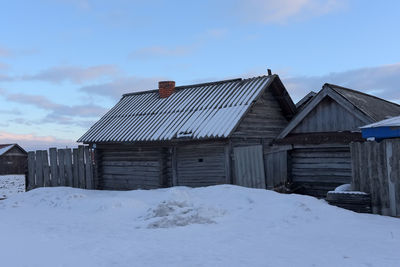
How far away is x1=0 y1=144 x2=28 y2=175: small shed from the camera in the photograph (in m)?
43.8

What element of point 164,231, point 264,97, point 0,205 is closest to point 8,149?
point 0,205

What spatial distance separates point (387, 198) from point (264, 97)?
9.18 metres

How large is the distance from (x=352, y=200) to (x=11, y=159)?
Result: 44.0 metres

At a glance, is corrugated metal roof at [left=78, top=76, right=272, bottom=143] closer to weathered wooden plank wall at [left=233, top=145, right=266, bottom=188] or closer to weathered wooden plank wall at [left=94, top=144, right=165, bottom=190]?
weathered wooden plank wall at [left=94, top=144, right=165, bottom=190]

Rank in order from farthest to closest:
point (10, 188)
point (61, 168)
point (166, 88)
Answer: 1. point (10, 188)
2. point (166, 88)
3. point (61, 168)

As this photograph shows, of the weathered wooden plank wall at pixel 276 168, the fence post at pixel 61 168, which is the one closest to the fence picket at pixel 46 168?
the fence post at pixel 61 168

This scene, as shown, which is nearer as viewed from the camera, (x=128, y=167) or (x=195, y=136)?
(x=195, y=136)

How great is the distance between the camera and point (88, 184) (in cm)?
1842

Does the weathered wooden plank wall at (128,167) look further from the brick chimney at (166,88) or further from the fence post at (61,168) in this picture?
the brick chimney at (166,88)

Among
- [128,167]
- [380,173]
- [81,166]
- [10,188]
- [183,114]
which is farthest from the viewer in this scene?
[10,188]

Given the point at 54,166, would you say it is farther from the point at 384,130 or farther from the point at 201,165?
the point at 384,130

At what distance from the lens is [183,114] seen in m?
17.5

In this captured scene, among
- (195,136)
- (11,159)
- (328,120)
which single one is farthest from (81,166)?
(11,159)

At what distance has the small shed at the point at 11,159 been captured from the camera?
4384cm
